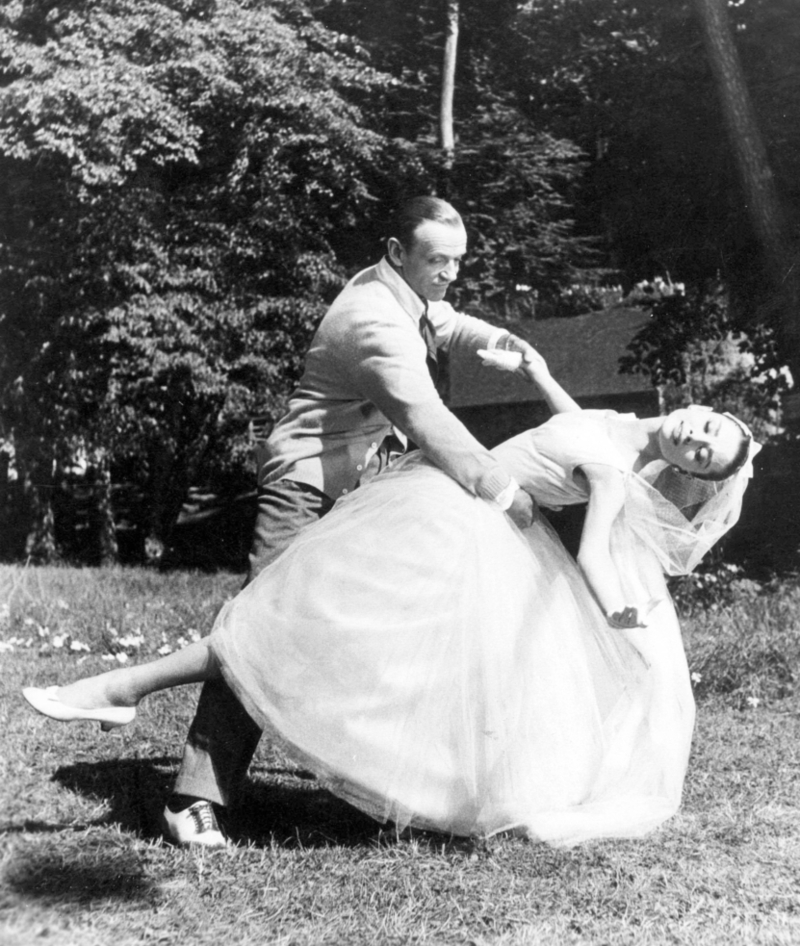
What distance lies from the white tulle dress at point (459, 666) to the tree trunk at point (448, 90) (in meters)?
11.7

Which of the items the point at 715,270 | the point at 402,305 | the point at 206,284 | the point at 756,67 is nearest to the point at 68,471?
the point at 206,284

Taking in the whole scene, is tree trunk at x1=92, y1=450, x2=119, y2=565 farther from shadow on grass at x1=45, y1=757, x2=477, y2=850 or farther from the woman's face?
the woman's face

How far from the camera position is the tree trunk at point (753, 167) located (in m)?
9.92

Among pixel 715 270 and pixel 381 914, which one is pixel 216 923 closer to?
pixel 381 914

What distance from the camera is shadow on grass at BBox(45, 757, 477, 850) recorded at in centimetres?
350

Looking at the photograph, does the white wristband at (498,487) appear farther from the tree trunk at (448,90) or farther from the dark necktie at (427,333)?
the tree trunk at (448,90)

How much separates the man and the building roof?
551 inches

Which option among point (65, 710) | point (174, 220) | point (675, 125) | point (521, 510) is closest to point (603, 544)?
point (521, 510)

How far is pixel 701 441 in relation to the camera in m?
3.58

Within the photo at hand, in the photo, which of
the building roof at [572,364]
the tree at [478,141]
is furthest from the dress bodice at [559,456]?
the building roof at [572,364]

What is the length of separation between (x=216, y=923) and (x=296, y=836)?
752mm

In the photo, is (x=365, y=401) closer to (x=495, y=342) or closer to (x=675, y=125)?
(x=495, y=342)

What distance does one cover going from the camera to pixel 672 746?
147 inches

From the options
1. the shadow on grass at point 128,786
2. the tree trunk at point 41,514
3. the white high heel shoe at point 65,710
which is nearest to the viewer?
the white high heel shoe at point 65,710
